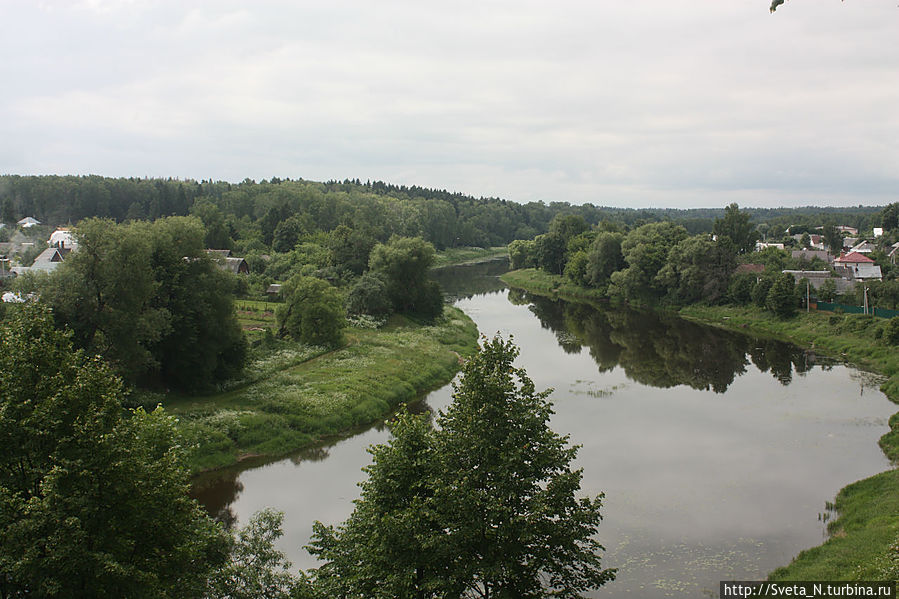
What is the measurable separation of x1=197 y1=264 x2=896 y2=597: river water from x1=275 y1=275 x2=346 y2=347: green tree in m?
10.0

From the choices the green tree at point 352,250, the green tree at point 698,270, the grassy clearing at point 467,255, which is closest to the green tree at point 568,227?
the green tree at point 698,270

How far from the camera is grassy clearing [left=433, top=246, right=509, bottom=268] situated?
125 meters

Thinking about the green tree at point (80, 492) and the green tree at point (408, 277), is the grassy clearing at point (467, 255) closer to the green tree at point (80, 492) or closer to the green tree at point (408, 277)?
the green tree at point (408, 277)

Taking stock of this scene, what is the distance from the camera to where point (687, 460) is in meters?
26.8

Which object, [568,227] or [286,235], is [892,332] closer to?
[568,227]

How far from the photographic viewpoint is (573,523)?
13.5 meters

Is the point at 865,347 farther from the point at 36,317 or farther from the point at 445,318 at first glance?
the point at 36,317

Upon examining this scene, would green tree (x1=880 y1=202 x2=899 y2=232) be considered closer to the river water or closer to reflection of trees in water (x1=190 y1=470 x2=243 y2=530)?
the river water

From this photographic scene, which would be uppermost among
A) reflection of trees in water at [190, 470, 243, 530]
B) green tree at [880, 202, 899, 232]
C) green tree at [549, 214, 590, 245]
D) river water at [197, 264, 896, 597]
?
green tree at [880, 202, 899, 232]

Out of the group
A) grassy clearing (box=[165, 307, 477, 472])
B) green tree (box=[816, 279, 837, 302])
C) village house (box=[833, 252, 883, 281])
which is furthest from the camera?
village house (box=[833, 252, 883, 281])

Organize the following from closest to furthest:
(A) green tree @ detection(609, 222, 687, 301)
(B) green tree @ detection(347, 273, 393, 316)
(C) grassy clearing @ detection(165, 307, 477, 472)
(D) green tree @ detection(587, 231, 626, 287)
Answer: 1. (C) grassy clearing @ detection(165, 307, 477, 472)
2. (B) green tree @ detection(347, 273, 393, 316)
3. (A) green tree @ detection(609, 222, 687, 301)
4. (D) green tree @ detection(587, 231, 626, 287)

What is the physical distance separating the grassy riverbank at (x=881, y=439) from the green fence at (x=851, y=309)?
1.36 metres

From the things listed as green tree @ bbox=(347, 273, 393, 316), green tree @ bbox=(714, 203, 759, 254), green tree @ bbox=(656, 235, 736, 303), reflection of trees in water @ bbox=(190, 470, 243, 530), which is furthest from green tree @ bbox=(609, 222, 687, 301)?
reflection of trees in water @ bbox=(190, 470, 243, 530)

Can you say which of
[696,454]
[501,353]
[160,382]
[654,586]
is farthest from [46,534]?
[696,454]
